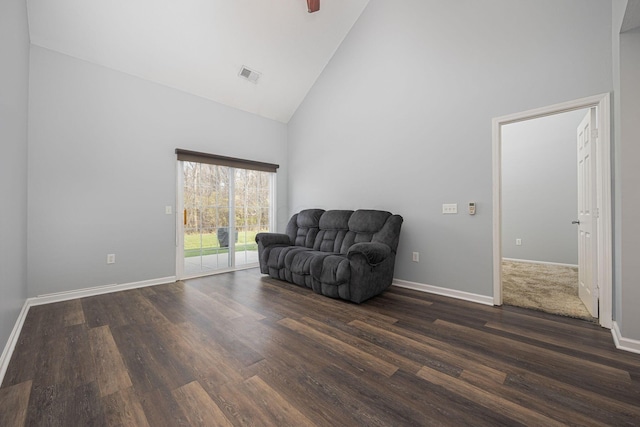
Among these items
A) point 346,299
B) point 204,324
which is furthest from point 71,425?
point 346,299

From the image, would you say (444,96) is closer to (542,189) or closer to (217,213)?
(542,189)

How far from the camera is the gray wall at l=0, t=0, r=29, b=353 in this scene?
1.72m

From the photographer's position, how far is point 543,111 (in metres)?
2.51

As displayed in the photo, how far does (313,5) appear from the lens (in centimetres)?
340

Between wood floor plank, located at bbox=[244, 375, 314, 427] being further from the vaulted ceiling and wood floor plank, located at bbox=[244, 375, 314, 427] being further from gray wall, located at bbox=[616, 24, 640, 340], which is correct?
the vaulted ceiling

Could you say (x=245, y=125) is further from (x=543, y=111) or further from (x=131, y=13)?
(x=543, y=111)

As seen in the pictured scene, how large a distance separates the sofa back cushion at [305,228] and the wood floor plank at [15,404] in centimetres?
302

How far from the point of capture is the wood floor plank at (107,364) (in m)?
1.52

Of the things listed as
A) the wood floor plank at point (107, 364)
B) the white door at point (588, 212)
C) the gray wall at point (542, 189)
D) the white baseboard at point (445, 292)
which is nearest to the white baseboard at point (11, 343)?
the wood floor plank at point (107, 364)

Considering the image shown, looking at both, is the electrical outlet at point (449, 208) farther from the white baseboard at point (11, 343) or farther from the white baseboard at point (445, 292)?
the white baseboard at point (11, 343)

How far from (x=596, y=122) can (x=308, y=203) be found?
368 centimetres

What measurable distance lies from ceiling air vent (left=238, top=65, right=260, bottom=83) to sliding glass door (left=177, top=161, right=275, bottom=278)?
144 cm

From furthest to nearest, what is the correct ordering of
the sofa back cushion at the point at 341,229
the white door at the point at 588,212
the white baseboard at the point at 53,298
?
the sofa back cushion at the point at 341,229 → the white door at the point at 588,212 → the white baseboard at the point at 53,298

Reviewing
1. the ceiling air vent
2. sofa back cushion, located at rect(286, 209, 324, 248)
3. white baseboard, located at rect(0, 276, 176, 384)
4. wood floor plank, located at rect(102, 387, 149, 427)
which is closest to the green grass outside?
white baseboard, located at rect(0, 276, 176, 384)
